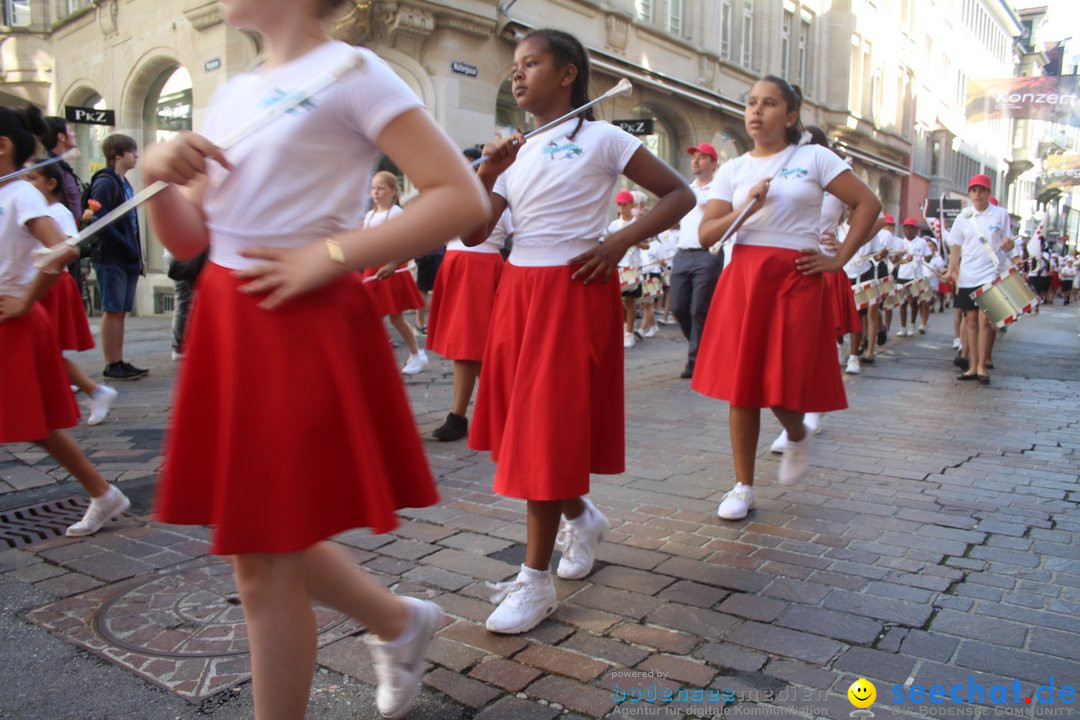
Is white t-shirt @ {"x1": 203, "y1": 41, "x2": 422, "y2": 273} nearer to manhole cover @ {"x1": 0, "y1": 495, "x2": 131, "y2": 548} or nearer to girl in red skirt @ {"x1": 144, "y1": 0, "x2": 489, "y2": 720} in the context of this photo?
girl in red skirt @ {"x1": 144, "y1": 0, "x2": 489, "y2": 720}

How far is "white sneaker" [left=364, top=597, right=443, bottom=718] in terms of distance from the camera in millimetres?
2111

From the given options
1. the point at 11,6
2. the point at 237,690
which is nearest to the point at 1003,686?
the point at 237,690

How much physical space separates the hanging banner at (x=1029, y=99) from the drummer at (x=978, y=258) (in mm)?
21218

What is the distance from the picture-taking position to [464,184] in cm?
164

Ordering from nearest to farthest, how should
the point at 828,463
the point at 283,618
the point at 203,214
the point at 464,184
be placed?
the point at 464,184, the point at 283,618, the point at 203,214, the point at 828,463

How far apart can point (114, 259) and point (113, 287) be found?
0.31 m

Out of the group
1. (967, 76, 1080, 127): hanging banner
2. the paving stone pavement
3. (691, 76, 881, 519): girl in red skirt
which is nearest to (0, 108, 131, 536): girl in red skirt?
the paving stone pavement

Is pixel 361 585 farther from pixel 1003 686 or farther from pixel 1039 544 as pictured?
pixel 1039 544

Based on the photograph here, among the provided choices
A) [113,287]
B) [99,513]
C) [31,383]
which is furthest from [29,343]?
[113,287]

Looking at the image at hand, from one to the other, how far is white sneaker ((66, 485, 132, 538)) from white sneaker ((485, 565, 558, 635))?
1.98m

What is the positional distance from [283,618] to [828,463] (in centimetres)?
405

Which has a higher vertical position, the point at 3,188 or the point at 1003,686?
the point at 3,188

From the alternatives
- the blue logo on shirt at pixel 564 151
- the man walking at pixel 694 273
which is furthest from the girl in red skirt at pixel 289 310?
the man walking at pixel 694 273

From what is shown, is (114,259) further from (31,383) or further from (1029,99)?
(1029,99)
